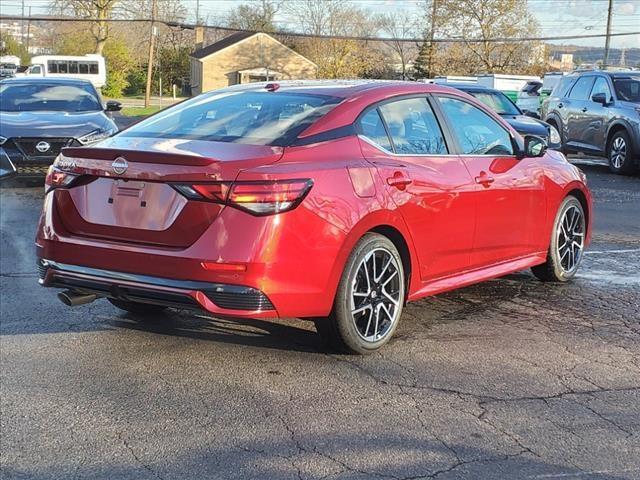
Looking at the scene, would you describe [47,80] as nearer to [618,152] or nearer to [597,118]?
[597,118]

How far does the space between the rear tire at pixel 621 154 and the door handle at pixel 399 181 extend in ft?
35.6

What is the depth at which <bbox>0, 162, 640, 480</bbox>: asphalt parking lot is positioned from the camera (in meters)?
3.48

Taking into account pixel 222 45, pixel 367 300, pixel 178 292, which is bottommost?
pixel 367 300

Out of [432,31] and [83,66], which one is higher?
[432,31]

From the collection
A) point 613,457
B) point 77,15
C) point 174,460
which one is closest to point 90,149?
point 174,460

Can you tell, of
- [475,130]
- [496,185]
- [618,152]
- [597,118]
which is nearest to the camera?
[496,185]

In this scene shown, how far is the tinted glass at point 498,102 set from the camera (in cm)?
1589

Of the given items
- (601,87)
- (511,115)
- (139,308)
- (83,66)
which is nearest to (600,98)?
(601,87)

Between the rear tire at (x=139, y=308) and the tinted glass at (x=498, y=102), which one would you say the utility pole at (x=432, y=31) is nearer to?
the tinted glass at (x=498, y=102)

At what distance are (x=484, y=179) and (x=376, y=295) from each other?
4.47 feet

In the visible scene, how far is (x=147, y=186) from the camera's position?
4.35m

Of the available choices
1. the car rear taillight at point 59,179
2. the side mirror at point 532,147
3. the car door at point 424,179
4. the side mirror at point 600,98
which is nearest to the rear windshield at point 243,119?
the car door at point 424,179

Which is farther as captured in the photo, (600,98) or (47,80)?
(600,98)

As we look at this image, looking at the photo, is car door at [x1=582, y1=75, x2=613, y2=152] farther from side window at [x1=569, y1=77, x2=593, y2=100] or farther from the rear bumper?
the rear bumper
